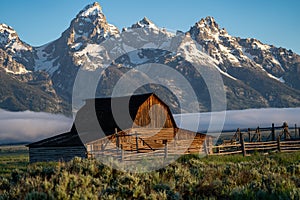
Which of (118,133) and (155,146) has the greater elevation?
(118,133)

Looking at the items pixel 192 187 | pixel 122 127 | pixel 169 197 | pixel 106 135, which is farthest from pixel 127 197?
pixel 122 127

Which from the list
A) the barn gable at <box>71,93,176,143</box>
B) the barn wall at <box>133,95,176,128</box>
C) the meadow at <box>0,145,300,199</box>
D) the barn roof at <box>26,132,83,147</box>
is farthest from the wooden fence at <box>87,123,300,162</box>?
the meadow at <box>0,145,300,199</box>

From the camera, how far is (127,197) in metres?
11.5

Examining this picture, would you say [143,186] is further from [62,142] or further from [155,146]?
[155,146]

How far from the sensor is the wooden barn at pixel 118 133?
39.0 metres

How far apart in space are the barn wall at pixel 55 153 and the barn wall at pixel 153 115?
6.96m

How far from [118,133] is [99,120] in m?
6.72

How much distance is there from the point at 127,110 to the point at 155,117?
337 cm

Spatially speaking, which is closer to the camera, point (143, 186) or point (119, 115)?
point (143, 186)

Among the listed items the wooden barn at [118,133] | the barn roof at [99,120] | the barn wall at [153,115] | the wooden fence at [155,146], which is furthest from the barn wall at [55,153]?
the barn wall at [153,115]

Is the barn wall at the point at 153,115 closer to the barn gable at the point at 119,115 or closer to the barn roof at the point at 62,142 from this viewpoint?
the barn gable at the point at 119,115

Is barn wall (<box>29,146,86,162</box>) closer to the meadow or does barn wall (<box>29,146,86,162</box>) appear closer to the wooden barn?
the wooden barn

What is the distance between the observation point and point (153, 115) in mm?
47156

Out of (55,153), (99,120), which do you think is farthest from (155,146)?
(55,153)
